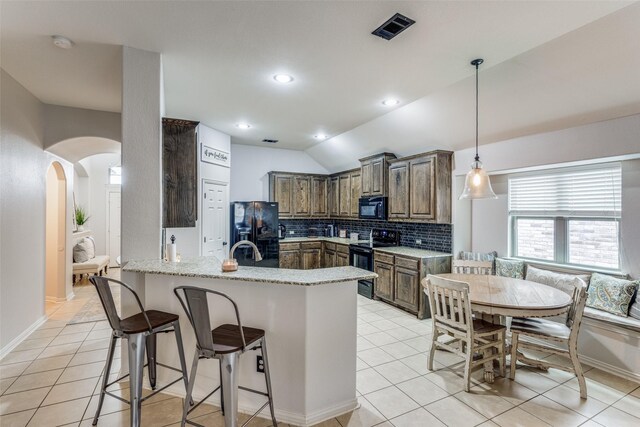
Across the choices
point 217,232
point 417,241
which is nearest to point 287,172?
point 217,232

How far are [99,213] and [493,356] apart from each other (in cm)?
895

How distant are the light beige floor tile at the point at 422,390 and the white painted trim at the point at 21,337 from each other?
3.87 metres

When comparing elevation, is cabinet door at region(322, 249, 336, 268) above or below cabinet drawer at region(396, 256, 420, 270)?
below

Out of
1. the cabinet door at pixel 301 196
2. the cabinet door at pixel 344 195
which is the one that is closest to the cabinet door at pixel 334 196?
the cabinet door at pixel 344 195

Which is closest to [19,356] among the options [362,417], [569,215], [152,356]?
[152,356]

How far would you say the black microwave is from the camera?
17.4ft

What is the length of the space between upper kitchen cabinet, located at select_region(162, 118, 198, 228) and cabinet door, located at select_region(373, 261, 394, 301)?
9.98 feet

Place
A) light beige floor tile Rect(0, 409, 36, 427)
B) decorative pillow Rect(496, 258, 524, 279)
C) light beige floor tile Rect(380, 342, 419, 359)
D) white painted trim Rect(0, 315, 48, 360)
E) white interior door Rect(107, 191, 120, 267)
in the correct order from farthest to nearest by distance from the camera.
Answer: white interior door Rect(107, 191, 120, 267) < decorative pillow Rect(496, 258, 524, 279) < light beige floor tile Rect(380, 342, 419, 359) < white painted trim Rect(0, 315, 48, 360) < light beige floor tile Rect(0, 409, 36, 427)

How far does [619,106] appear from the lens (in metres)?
2.77

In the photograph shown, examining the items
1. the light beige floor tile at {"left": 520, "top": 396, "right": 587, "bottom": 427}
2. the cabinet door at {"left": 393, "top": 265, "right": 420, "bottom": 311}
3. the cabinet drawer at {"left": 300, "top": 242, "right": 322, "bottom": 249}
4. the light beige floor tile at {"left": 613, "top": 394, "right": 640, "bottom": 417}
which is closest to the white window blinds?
the cabinet door at {"left": 393, "top": 265, "right": 420, "bottom": 311}

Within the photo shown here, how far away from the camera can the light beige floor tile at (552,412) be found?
2180mm

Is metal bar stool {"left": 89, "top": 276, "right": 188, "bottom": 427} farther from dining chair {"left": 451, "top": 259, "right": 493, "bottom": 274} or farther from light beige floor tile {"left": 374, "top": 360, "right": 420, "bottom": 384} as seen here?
dining chair {"left": 451, "top": 259, "right": 493, "bottom": 274}

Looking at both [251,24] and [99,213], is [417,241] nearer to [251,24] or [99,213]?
[251,24]

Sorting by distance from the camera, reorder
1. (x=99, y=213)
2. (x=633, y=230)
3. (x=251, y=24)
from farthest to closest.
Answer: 1. (x=99, y=213)
2. (x=633, y=230)
3. (x=251, y=24)
